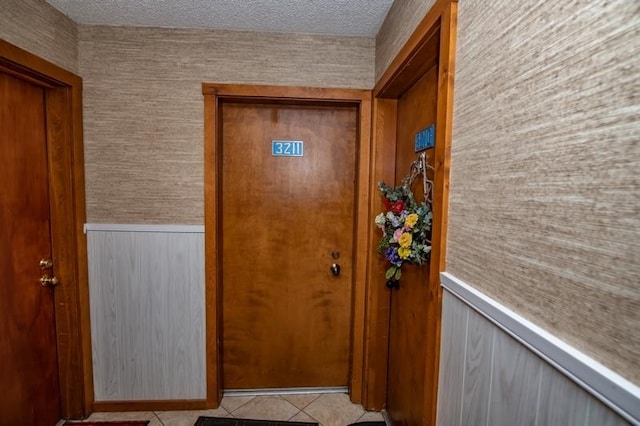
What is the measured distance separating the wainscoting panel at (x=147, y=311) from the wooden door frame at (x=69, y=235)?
6 cm

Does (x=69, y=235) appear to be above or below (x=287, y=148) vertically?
below

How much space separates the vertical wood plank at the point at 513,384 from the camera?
0.67 m

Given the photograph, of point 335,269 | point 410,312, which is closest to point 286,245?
point 335,269

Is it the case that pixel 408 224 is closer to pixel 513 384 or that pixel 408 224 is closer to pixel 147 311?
pixel 513 384

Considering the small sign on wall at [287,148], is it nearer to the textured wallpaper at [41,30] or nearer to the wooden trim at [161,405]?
the textured wallpaper at [41,30]

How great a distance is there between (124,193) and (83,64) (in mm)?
793

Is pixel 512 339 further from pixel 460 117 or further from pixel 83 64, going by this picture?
pixel 83 64

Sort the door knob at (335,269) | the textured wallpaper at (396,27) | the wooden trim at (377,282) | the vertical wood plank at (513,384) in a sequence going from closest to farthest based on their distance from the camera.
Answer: the vertical wood plank at (513,384) < the textured wallpaper at (396,27) < the wooden trim at (377,282) < the door knob at (335,269)

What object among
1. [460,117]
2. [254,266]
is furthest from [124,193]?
[460,117]

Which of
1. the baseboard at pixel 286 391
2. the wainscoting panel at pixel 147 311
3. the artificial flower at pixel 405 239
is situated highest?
the artificial flower at pixel 405 239

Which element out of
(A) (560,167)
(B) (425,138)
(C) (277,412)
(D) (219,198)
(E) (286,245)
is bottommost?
(C) (277,412)

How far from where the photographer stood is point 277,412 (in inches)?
81.8

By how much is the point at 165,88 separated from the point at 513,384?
7.05ft

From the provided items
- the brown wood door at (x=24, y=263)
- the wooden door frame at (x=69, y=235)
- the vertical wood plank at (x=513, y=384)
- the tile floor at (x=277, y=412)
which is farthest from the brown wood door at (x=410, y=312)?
the brown wood door at (x=24, y=263)
